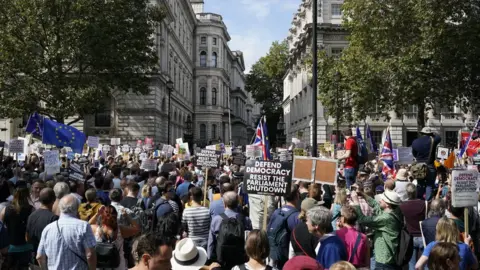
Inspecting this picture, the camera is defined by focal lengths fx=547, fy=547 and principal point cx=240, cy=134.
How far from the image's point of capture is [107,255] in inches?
239

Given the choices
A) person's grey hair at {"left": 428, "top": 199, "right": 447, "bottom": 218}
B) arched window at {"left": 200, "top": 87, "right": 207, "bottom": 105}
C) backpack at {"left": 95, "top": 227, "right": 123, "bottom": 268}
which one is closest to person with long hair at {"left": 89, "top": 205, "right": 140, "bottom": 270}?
backpack at {"left": 95, "top": 227, "right": 123, "bottom": 268}

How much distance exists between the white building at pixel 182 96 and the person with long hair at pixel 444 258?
Result: 3875cm

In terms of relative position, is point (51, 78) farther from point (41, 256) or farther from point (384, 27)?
point (41, 256)

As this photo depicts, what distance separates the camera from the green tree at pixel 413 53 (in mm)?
30469

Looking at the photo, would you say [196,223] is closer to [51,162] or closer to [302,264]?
[302,264]

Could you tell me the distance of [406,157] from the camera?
1858 cm

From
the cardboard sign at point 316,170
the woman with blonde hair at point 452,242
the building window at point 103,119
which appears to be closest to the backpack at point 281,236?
the woman with blonde hair at point 452,242

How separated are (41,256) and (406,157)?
14.9 meters

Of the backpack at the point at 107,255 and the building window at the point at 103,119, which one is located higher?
the building window at the point at 103,119

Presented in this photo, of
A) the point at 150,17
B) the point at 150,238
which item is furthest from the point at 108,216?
the point at 150,17

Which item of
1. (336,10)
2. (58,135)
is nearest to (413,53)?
(58,135)

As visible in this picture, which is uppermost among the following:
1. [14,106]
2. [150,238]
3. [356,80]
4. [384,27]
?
[384,27]

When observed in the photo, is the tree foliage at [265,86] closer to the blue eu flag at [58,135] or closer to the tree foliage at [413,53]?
the tree foliage at [413,53]

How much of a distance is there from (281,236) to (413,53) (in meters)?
25.4
